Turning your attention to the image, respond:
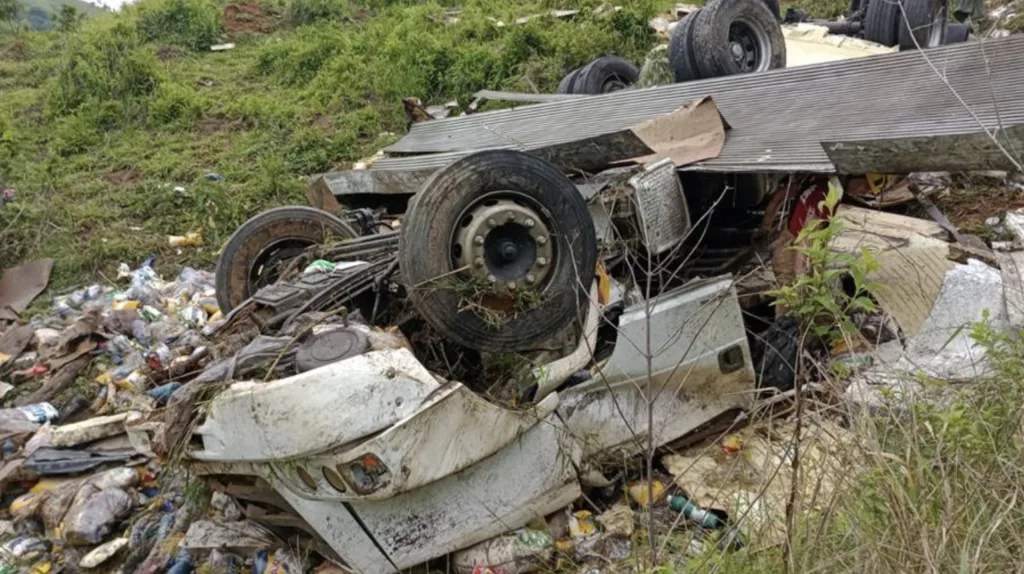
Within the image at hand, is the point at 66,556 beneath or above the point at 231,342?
beneath

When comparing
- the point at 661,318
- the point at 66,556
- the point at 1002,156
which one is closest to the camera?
the point at 1002,156

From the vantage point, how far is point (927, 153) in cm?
310

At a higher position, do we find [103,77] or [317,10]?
[317,10]

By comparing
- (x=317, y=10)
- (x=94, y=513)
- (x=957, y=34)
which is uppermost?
(x=317, y=10)

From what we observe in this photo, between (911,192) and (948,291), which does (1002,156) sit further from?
(911,192)

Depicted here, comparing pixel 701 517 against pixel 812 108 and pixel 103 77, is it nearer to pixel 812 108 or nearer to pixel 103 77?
pixel 812 108

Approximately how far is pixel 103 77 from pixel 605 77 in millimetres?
7020

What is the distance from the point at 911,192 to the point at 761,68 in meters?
1.94

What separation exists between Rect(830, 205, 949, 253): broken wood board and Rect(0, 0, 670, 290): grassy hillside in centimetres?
512

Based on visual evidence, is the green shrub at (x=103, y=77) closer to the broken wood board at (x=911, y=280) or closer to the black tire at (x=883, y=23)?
the black tire at (x=883, y=23)

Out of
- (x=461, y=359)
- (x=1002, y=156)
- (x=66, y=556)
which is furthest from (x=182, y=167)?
(x=1002, y=156)

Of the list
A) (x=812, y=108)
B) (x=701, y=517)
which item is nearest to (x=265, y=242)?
(x=701, y=517)

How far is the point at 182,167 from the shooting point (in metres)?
8.70

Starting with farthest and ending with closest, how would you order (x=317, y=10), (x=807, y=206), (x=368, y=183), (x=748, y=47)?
(x=317, y=10) < (x=748, y=47) < (x=368, y=183) < (x=807, y=206)
